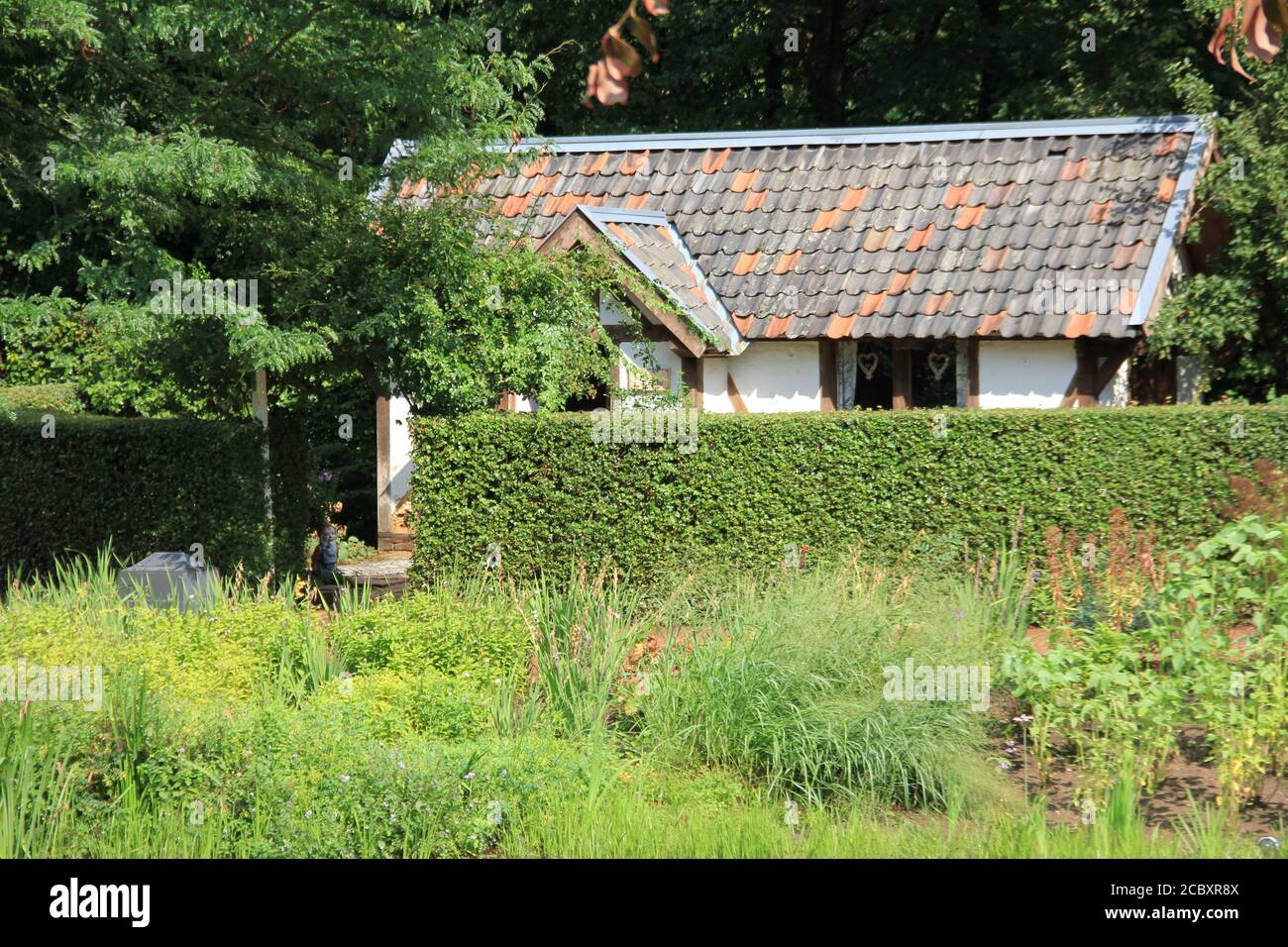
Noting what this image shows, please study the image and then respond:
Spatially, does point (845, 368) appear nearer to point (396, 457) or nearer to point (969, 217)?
point (969, 217)

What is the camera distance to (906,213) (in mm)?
16578

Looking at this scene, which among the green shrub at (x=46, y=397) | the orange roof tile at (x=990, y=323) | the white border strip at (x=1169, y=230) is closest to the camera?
the white border strip at (x=1169, y=230)

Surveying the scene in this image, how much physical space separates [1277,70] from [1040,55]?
8552 millimetres

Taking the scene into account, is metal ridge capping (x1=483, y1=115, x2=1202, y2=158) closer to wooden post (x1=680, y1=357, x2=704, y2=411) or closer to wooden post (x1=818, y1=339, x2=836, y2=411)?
wooden post (x1=680, y1=357, x2=704, y2=411)

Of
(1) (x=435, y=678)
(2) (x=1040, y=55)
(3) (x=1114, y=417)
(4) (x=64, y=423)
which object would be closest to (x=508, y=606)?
(1) (x=435, y=678)

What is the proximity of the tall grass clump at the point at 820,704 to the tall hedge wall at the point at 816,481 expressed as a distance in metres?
2.67

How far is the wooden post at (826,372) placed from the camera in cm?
1599

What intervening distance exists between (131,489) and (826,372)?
→ 25.1 feet

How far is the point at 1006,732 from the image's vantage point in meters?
7.53

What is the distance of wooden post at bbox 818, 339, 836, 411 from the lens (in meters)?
16.0

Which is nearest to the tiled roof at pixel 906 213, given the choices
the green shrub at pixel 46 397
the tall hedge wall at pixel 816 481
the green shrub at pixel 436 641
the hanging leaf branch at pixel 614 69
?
the tall hedge wall at pixel 816 481

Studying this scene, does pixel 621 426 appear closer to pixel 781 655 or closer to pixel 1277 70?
pixel 781 655

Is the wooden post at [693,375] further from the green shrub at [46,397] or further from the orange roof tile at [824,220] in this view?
the green shrub at [46,397]

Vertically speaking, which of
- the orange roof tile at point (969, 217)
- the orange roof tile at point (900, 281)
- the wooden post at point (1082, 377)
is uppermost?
the orange roof tile at point (969, 217)
